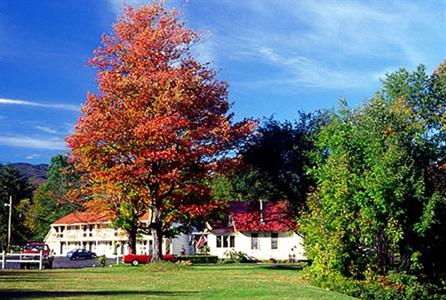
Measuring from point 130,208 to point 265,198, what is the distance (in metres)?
14.2

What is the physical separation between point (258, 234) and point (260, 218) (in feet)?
7.64

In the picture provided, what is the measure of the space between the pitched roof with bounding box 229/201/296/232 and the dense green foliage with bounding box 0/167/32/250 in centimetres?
3311

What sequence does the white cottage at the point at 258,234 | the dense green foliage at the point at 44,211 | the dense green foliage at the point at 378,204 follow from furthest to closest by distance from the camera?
the dense green foliage at the point at 44,211
the white cottage at the point at 258,234
the dense green foliage at the point at 378,204

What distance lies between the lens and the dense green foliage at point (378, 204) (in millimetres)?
27047

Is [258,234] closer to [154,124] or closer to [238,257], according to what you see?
[238,257]

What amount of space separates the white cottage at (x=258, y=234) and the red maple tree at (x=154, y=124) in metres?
19.1

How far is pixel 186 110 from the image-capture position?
36.8 m

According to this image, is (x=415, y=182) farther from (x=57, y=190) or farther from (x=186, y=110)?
(x=57, y=190)

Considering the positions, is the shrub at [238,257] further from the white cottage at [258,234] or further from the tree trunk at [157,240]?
the tree trunk at [157,240]

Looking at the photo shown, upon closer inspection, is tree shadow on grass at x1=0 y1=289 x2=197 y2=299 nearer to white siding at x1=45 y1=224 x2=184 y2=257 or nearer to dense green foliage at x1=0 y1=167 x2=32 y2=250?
dense green foliage at x1=0 y1=167 x2=32 y2=250

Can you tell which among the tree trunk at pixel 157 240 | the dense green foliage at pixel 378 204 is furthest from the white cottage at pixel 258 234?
the dense green foliage at pixel 378 204

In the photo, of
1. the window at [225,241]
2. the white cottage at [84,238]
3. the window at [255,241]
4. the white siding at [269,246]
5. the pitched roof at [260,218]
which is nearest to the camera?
the pitched roof at [260,218]

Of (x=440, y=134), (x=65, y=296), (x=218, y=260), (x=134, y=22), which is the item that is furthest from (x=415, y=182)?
(x=218, y=260)

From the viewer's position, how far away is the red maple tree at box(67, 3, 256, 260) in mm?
36281
